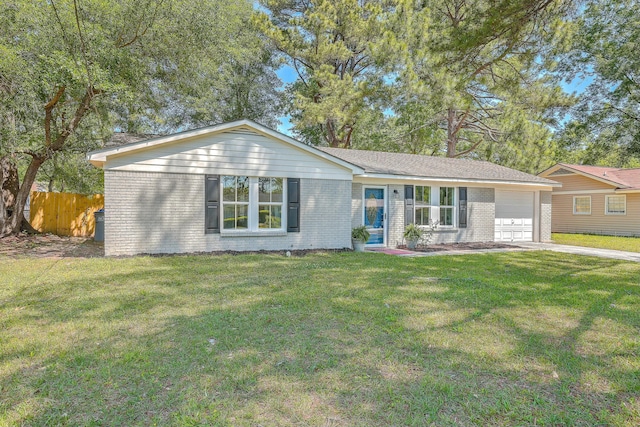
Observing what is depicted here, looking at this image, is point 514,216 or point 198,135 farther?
point 514,216

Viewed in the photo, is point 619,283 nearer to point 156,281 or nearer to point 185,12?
point 156,281

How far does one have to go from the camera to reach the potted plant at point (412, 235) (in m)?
12.4

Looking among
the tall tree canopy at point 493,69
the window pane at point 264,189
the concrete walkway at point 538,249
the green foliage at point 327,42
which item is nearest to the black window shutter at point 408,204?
the concrete walkway at point 538,249

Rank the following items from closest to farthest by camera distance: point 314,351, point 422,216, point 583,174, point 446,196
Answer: point 314,351 → point 422,216 → point 446,196 → point 583,174

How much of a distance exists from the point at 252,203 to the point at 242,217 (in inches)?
19.8

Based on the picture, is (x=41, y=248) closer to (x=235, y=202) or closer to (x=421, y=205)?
(x=235, y=202)

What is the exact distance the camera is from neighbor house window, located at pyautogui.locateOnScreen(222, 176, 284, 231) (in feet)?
33.9

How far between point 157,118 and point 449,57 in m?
14.3

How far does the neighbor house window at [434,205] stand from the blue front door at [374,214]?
147 cm

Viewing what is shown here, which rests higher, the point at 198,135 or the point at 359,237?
the point at 198,135

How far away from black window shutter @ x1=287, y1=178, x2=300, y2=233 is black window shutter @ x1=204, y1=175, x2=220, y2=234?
6.73 ft

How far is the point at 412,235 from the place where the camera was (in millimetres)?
12367

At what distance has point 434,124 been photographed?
22.3 metres

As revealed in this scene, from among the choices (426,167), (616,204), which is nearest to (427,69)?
(426,167)
